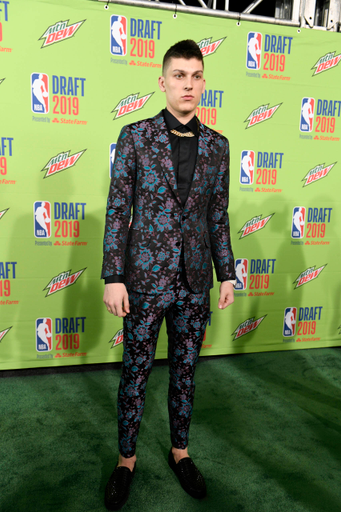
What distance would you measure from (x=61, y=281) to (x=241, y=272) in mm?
1307

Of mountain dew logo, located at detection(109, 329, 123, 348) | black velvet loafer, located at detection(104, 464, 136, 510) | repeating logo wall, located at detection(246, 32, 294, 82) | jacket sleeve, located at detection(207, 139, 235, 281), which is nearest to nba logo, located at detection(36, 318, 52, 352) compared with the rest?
mountain dew logo, located at detection(109, 329, 123, 348)

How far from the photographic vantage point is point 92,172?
247 centimetres

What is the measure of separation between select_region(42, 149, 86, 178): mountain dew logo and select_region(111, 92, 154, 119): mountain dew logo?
0.38 m

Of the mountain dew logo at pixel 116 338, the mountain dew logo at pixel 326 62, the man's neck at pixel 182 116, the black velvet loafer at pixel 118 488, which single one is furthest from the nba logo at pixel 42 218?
the mountain dew logo at pixel 326 62

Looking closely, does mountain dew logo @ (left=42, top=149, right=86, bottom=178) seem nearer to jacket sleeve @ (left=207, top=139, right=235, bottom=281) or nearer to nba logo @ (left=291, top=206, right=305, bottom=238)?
jacket sleeve @ (left=207, top=139, right=235, bottom=281)

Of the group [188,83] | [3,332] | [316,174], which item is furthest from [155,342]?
[316,174]

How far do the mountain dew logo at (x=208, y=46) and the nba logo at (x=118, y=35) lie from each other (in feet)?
1.64

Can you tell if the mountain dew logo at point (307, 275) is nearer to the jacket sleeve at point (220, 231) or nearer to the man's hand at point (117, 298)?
the jacket sleeve at point (220, 231)

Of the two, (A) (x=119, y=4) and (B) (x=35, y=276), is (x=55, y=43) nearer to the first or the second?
(A) (x=119, y=4)

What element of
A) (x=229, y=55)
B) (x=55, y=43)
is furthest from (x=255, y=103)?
(x=55, y=43)

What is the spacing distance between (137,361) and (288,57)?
7.88 ft

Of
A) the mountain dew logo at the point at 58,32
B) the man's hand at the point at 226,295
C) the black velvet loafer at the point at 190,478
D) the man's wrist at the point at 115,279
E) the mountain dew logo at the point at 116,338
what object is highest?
the mountain dew logo at the point at 58,32

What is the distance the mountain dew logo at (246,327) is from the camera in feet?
9.47

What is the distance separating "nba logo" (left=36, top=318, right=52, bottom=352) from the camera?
8.44 ft
